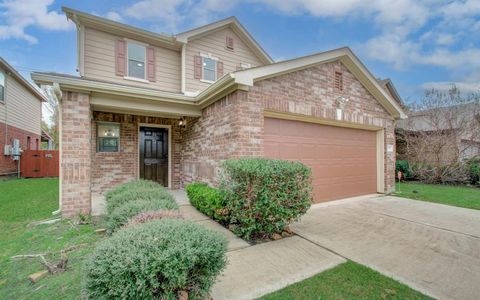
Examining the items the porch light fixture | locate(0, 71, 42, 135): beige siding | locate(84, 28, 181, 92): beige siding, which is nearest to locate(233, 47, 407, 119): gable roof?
the porch light fixture

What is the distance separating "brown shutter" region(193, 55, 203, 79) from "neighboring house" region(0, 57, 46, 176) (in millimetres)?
10242

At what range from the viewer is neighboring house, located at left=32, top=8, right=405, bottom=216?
16.4 ft

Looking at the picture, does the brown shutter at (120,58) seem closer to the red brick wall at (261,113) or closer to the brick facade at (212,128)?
the brick facade at (212,128)

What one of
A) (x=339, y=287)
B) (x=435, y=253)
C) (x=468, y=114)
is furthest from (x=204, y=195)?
(x=468, y=114)

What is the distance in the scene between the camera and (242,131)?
Result: 4906 mm

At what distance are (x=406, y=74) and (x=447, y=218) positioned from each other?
51.0ft

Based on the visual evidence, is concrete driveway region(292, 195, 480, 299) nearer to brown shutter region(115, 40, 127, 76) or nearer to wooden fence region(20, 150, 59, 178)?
brown shutter region(115, 40, 127, 76)

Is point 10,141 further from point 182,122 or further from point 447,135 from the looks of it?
point 447,135

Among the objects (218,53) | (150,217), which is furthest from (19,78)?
(150,217)

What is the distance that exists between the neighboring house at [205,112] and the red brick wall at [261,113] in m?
0.03

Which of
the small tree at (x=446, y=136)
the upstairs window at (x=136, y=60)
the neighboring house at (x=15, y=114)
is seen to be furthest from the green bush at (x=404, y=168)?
the neighboring house at (x=15, y=114)

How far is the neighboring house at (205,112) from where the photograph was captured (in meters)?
A: 5.00

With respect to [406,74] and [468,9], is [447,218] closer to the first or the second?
[468,9]

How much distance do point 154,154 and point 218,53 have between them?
5151 millimetres
